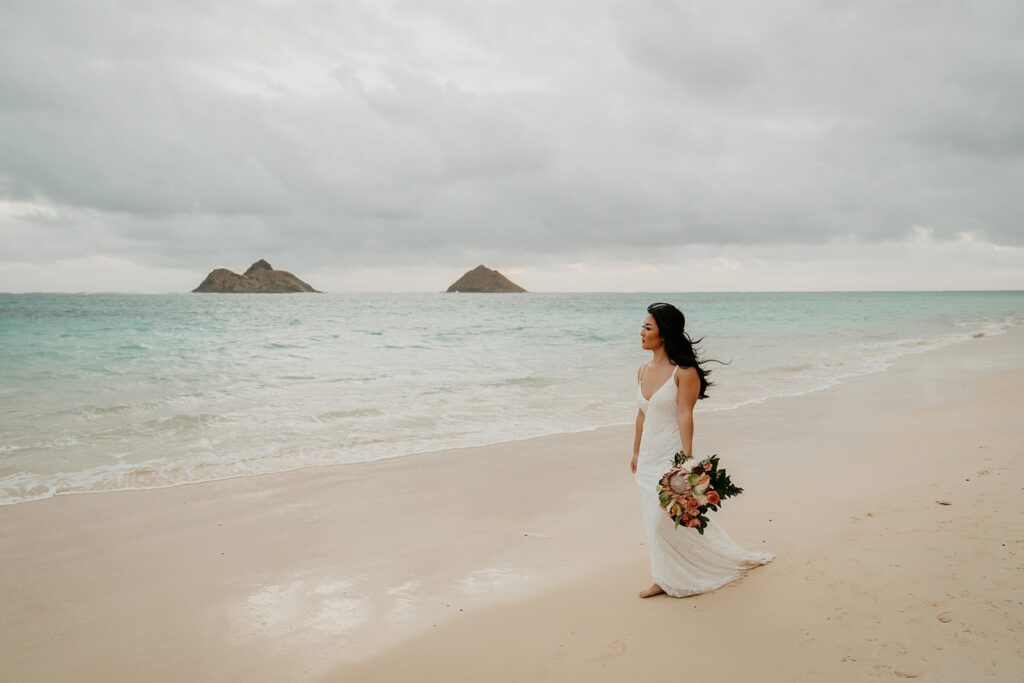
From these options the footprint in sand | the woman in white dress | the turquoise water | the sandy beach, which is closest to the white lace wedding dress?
the woman in white dress

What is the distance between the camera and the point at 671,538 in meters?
4.38

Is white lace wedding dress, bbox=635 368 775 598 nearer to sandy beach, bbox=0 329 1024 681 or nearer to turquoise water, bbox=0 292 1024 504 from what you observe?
sandy beach, bbox=0 329 1024 681

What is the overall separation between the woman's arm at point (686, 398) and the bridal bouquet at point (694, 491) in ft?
0.86

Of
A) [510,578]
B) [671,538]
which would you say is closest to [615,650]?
[671,538]

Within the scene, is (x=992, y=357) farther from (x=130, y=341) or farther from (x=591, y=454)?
(x=130, y=341)

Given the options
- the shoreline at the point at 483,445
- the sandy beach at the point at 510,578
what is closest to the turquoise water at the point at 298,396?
the shoreline at the point at 483,445

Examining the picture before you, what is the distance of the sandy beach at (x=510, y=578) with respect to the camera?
3.68 metres

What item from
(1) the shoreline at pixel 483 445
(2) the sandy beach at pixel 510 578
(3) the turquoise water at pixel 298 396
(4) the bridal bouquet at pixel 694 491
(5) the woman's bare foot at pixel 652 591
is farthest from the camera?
(3) the turquoise water at pixel 298 396

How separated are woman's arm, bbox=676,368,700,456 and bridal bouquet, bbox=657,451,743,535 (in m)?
0.26

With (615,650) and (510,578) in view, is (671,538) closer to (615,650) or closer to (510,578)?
(615,650)

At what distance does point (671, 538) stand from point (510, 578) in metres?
1.44

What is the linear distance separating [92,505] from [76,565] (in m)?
1.90

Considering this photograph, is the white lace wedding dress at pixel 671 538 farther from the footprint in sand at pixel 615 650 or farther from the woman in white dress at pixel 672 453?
the footprint in sand at pixel 615 650

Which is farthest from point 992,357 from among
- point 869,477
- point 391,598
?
point 391,598
